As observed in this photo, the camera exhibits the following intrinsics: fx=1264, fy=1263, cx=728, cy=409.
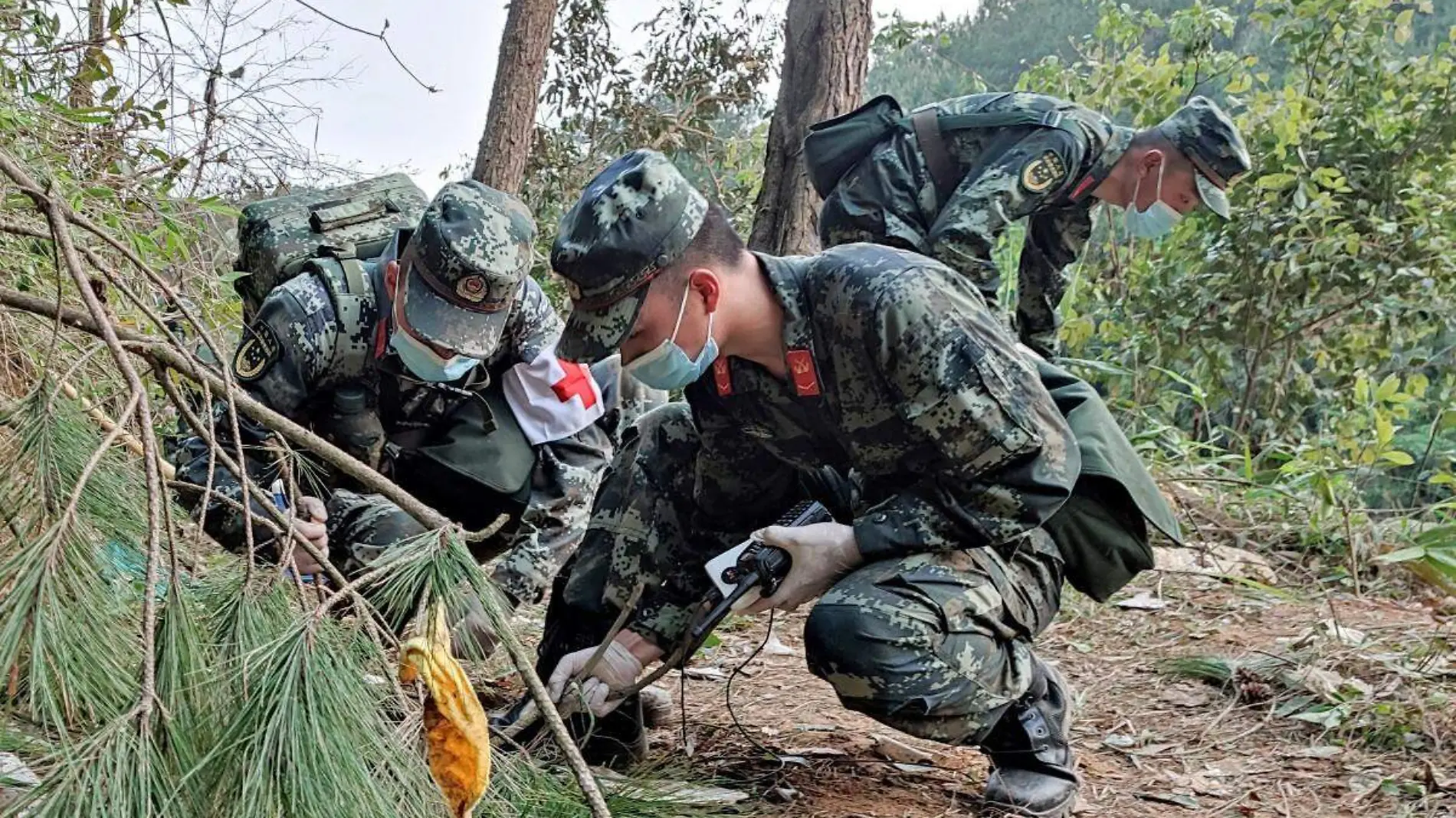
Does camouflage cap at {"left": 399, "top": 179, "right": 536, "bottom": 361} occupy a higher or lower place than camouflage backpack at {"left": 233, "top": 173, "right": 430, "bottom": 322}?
lower

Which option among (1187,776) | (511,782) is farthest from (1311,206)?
(511,782)

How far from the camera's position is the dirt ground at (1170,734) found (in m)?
2.45

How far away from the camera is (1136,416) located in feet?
20.7

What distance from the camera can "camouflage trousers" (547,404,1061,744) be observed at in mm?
2094

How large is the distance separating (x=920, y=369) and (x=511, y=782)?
94 centimetres

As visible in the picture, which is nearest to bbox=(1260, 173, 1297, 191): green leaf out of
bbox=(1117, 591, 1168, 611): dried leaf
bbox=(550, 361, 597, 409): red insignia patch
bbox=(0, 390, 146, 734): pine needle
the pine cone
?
bbox=(1117, 591, 1168, 611): dried leaf

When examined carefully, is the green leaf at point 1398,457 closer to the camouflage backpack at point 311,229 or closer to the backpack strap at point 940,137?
the backpack strap at point 940,137

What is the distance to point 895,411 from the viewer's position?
222cm

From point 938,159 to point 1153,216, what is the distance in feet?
2.38

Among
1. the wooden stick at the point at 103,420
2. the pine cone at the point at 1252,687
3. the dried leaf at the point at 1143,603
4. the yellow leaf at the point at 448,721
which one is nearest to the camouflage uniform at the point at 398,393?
the wooden stick at the point at 103,420

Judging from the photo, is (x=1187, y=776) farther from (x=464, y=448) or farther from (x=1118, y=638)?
(x=464, y=448)

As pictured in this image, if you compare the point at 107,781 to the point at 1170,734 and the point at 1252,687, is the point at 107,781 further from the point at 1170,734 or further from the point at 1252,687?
the point at 1252,687

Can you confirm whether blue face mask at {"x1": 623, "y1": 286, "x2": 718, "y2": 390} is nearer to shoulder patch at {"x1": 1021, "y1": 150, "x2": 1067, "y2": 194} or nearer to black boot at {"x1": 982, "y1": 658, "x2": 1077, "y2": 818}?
black boot at {"x1": 982, "y1": 658, "x2": 1077, "y2": 818}

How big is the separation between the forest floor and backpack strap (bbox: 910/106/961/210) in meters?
1.38
